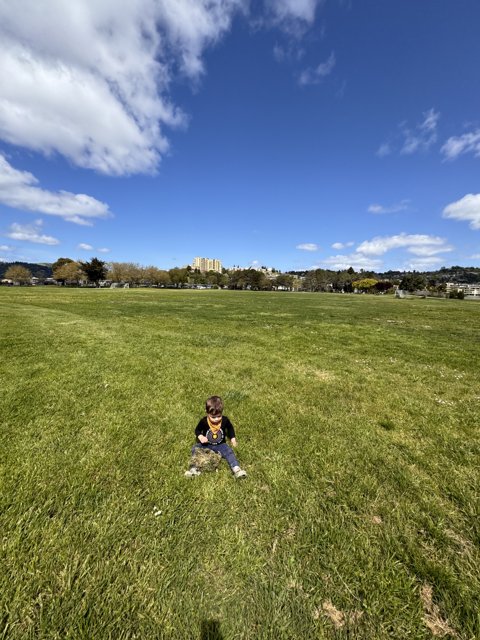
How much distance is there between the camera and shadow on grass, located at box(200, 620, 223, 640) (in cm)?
279

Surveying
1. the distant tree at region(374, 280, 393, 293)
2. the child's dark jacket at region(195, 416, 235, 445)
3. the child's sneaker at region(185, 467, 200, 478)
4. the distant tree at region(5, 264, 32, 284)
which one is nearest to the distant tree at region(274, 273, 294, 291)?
the distant tree at region(374, 280, 393, 293)

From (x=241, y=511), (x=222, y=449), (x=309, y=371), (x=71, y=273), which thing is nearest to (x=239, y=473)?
(x=222, y=449)

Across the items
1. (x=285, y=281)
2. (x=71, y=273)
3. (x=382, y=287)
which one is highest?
(x=71, y=273)

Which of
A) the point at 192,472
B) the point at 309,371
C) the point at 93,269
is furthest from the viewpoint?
the point at 93,269

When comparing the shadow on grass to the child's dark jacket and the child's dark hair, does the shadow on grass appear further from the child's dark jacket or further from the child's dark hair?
the child's dark hair

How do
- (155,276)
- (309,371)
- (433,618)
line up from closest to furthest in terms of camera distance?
(433,618)
(309,371)
(155,276)

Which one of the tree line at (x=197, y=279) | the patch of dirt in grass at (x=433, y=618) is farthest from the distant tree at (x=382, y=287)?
the patch of dirt in grass at (x=433, y=618)

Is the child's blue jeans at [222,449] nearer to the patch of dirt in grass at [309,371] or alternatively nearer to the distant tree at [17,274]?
the patch of dirt in grass at [309,371]

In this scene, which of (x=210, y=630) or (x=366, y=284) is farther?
(x=366, y=284)

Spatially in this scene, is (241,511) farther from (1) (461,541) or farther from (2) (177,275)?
(2) (177,275)

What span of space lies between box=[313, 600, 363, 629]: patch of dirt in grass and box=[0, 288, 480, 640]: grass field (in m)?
0.01

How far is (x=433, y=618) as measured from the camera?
2980 mm

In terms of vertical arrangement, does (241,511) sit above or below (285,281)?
above

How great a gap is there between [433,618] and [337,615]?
98 cm
